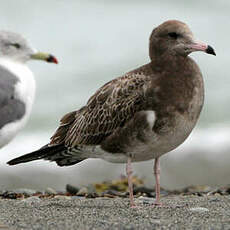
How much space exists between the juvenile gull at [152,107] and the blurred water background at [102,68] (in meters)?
3.43

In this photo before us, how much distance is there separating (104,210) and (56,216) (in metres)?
0.54

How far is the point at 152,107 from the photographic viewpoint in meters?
5.95

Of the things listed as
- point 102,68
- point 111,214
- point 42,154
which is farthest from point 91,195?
point 102,68

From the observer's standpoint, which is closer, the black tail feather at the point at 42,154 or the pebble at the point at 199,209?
the pebble at the point at 199,209


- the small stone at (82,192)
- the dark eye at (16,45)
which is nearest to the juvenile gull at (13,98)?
the dark eye at (16,45)

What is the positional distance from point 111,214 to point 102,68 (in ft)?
42.8

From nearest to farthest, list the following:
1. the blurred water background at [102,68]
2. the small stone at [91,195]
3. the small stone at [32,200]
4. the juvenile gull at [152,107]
Result: the juvenile gull at [152,107] < the small stone at [32,200] < the small stone at [91,195] < the blurred water background at [102,68]

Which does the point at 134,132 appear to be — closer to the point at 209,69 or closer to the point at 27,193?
the point at 27,193

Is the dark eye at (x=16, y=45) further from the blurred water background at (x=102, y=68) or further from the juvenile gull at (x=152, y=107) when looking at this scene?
the blurred water background at (x=102, y=68)

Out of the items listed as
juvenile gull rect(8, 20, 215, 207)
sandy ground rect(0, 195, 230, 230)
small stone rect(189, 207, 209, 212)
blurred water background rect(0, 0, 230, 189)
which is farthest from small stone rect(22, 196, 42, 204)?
blurred water background rect(0, 0, 230, 189)

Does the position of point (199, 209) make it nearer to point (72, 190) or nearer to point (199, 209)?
point (199, 209)

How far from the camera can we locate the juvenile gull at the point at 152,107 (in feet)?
19.5

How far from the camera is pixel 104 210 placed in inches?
236

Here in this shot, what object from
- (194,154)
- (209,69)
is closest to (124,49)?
(209,69)
